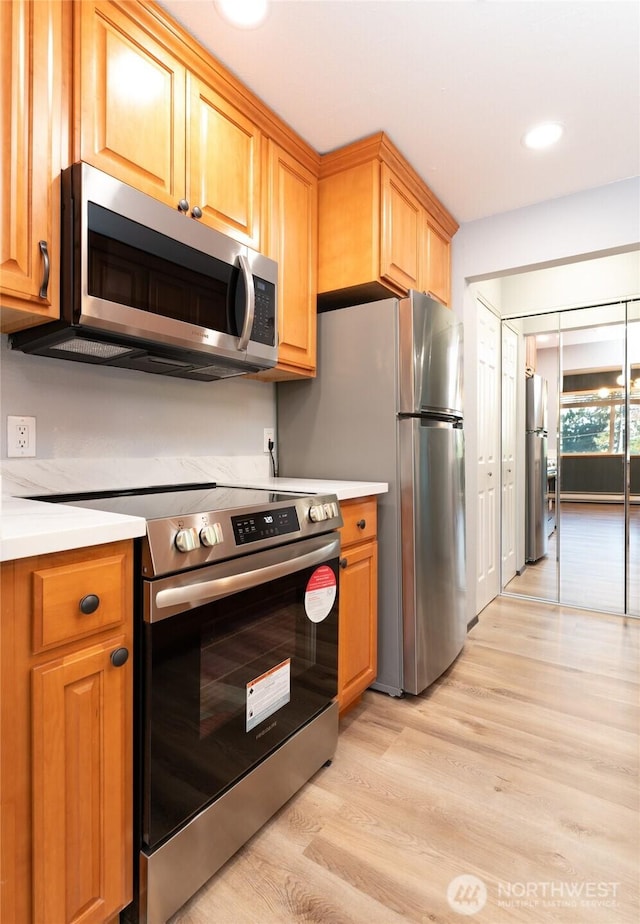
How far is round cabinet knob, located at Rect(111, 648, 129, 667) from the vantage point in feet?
3.15

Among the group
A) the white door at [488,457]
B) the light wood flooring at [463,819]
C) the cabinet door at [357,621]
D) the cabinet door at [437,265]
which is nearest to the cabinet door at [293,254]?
the cabinet door at [437,265]

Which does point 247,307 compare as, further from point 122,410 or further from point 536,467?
point 536,467

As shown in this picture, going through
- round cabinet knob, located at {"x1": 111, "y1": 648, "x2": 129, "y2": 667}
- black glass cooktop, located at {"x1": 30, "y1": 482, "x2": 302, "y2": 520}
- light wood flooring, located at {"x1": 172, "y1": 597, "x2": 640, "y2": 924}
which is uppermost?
black glass cooktop, located at {"x1": 30, "y1": 482, "x2": 302, "y2": 520}

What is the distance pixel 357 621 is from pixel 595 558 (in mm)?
2375

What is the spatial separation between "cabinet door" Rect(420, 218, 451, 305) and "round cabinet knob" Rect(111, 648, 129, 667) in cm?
220

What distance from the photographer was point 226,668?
1.20m

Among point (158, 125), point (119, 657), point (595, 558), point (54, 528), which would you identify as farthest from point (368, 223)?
point (595, 558)

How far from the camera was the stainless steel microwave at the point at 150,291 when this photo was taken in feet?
3.94

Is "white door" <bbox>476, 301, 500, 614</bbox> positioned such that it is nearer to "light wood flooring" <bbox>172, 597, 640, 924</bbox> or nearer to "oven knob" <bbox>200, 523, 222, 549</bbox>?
"light wood flooring" <bbox>172, 597, 640, 924</bbox>

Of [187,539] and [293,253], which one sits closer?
[187,539]

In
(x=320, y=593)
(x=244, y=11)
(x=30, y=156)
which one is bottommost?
(x=320, y=593)

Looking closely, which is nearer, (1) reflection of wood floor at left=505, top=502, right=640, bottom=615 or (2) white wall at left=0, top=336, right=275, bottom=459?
(2) white wall at left=0, top=336, right=275, bottom=459

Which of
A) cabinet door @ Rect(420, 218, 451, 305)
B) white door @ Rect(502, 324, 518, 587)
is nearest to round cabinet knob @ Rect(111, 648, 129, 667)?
cabinet door @ Rect(420, 218, 451, 305)

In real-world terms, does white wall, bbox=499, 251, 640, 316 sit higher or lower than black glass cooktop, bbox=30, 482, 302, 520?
higher
